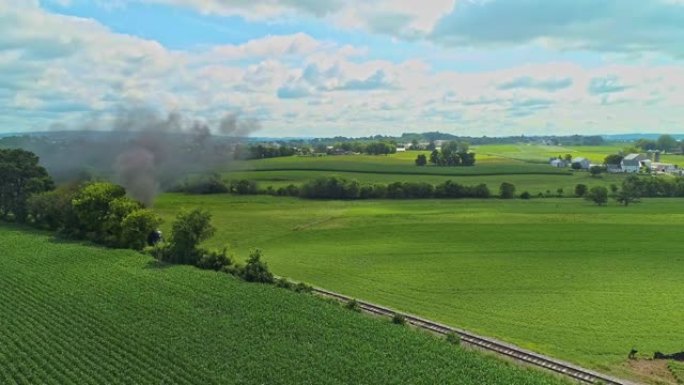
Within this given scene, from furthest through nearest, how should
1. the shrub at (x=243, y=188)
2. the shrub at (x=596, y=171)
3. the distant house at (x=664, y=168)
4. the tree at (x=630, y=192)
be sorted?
the distant house at (x=664, y=168)
the shrub at (x=596, y=171)
the shrub at (x=243, y=188)
the tree at (x=630, y=192)

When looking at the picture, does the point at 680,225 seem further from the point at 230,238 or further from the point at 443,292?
the point at 230,238

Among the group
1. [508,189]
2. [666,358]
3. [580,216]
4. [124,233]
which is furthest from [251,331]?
[508,189]

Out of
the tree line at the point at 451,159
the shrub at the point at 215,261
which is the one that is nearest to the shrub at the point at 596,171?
the tree line at the point at 451,159

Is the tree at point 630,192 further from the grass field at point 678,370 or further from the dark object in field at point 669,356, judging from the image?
the grass field at point 678,370

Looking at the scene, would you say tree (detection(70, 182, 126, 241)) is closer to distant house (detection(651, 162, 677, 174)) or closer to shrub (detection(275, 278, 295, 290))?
shrub (detection(275, 278, 295, 290))

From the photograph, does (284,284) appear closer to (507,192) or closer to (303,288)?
(303,288)

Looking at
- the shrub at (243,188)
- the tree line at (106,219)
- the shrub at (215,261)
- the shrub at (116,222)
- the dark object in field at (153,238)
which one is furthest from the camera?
the shrub at (243,188)
